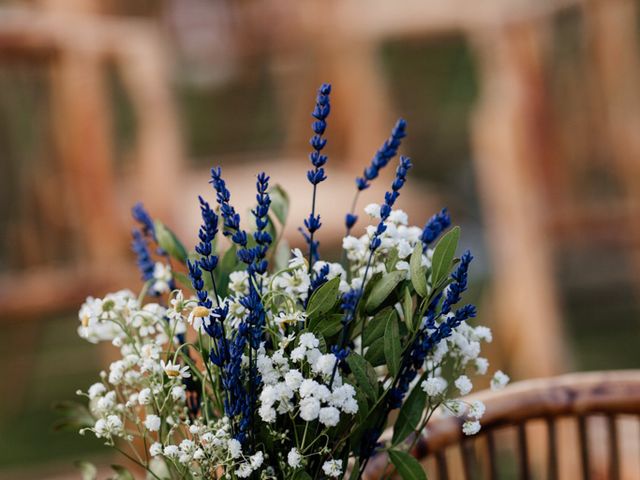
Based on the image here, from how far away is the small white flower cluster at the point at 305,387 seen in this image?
17.3 inches

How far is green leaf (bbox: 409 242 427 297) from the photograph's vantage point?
0.48 m

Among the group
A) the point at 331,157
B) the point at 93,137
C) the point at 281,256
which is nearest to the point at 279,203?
the point at 281,256

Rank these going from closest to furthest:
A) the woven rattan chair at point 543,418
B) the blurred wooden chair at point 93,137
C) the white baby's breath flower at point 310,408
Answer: the white baby's breath flower at point 310,408 → the woven rattan chair at point 543,418 → the blurred wooden chair at point 93,137

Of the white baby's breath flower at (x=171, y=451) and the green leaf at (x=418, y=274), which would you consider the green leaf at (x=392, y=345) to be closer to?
the green leaf at (x=418, y=274)

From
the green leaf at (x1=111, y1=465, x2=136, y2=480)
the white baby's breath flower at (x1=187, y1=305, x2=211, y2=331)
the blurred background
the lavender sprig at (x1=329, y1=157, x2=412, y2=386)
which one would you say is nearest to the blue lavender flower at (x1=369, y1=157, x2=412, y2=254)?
the lavender sprig at (x1=329, y1=157, x2=412, y2=386)

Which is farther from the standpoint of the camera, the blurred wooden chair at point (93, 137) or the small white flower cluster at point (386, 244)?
the blurred wooden chair at point (93, 137)

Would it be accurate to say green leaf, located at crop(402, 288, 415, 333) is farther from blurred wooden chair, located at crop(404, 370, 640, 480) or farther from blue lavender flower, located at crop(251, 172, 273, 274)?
blurred wooden chair, located at crop(404, 370, 640, 480)

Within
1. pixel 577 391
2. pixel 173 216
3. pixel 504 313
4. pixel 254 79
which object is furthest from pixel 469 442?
pixel 254 79

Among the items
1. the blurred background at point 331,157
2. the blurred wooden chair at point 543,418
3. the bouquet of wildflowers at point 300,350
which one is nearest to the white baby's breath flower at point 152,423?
the bouquet of wildflowers at point 300,350

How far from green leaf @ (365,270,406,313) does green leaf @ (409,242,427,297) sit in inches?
0.5

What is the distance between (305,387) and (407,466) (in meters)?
0.11

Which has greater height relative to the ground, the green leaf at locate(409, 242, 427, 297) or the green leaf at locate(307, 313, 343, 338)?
the green leaf at locate(409, 242, 427, 297)

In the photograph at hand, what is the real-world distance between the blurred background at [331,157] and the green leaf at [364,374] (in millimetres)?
1067

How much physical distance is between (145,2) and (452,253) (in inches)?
133
